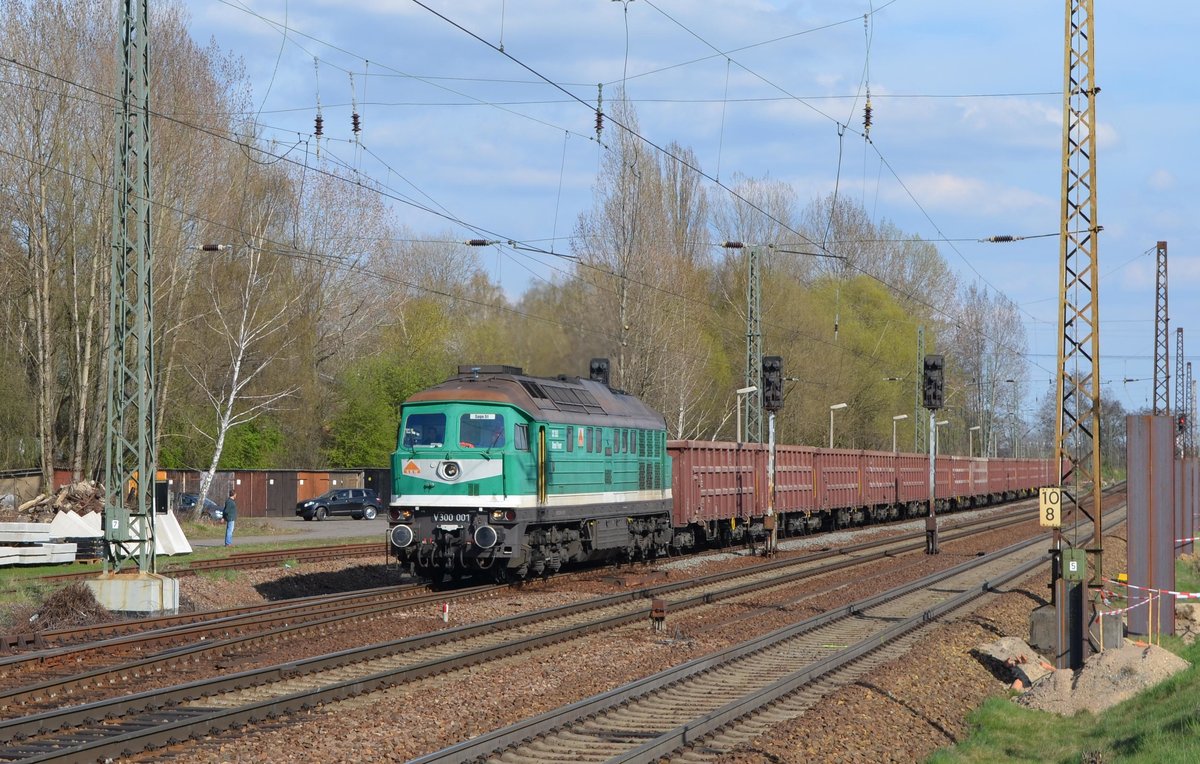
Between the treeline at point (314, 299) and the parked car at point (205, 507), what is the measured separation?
2.36 metres

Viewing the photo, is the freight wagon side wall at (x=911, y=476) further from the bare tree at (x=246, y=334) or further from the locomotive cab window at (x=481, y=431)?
the locomotive cab window at (x=481, y=431)

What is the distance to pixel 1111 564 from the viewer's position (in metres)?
31.0

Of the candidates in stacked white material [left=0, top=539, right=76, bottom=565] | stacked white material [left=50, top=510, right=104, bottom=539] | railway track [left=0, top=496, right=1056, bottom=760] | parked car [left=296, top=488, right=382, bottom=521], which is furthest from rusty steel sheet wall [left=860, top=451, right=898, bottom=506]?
stacked white material [left=0, top=539, right=76, bottom=565]

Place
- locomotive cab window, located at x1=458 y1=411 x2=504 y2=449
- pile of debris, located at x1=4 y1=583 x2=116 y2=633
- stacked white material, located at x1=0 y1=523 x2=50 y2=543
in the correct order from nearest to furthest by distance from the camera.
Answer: pile of debris, located at x1=4 y1=583 x2=116 y2=633
locomotive cab window, located at x1=458 y1=411 x2=504 y2=449
stacked white material, located at x1=0 y1=523 x2=50 y2=543

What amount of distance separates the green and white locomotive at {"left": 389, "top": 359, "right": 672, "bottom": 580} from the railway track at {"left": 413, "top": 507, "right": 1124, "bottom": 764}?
540 centimetres

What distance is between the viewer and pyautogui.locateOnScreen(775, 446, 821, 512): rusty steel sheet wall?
35625 mm

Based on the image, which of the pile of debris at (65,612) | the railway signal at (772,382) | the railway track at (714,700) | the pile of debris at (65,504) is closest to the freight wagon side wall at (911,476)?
the railway signal at (772,382)

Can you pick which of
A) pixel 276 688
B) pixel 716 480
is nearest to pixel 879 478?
pixel 716 480

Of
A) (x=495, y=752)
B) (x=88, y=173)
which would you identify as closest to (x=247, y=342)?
(x=88, y=173)

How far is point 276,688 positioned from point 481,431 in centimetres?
872

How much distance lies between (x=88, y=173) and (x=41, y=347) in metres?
5.39

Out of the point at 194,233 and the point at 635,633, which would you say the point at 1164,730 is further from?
the point at 194,233

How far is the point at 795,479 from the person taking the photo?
37062 mm

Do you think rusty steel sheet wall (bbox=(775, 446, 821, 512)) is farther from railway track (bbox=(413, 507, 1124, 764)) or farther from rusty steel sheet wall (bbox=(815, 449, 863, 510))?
railway track (bbox=(413, 507, 1124, 764))
